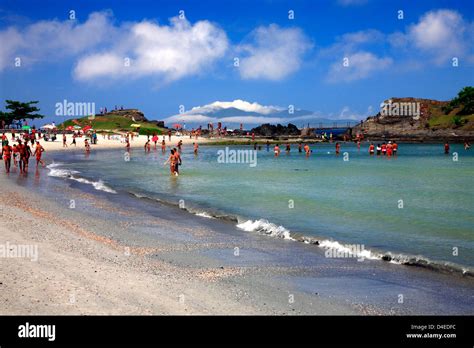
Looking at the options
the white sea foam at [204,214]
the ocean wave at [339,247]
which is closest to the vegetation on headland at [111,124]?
the white sea foam at [204,214]

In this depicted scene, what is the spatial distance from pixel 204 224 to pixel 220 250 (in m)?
3.69

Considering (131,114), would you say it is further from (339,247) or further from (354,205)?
(339,247)

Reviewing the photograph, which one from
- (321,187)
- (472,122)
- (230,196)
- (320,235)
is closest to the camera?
(320,235)

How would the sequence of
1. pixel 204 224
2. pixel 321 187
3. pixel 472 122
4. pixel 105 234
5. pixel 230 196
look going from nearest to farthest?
pixel 105 234, pixel 204 224, pixel 230 196, pixel 321 187, pixel 472 122

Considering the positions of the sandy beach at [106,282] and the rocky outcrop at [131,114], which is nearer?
the sandy beach at [106,282]

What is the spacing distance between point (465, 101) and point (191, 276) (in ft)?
525

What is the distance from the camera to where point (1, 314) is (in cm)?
591

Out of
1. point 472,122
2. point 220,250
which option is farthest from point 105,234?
point 472,122

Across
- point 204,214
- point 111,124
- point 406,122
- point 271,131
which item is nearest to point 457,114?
point 406,122

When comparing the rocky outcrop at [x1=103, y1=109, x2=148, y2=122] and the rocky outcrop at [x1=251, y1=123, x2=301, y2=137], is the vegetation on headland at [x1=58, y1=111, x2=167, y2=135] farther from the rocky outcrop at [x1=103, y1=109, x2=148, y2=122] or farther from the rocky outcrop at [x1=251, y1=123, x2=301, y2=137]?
the rocky outcrop at [x1=251, y1=123, x2=301, y2=137]

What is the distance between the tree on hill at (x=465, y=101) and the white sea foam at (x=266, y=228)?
150 metres

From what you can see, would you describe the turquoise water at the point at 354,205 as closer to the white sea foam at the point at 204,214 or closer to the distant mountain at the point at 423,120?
the white sea foam at the point at 204,214

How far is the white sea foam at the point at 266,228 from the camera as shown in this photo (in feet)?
43.0
